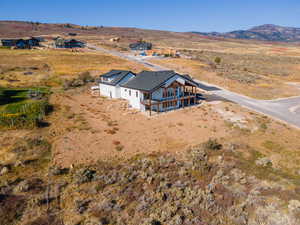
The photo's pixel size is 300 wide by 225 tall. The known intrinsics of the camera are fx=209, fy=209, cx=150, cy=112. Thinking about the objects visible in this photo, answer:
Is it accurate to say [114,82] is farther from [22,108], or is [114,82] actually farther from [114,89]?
[22,108]

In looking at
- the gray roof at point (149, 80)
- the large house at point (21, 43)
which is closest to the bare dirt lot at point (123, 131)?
the gray roof at point (149, 80)

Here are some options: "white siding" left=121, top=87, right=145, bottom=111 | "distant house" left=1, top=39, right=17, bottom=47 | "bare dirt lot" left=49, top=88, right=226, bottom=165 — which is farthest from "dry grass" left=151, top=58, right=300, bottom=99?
"distant house" left=1, top=39, right=17, bottom=47

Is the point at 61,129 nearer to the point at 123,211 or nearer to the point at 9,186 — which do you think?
the point at 9,186

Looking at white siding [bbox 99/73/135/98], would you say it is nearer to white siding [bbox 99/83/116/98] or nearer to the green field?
white siding [bbox 99/83/116/98]

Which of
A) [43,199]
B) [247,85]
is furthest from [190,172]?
[247,85]

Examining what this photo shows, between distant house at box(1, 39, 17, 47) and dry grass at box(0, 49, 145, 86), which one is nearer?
dry grass at box(0, 49, 145, 86)
